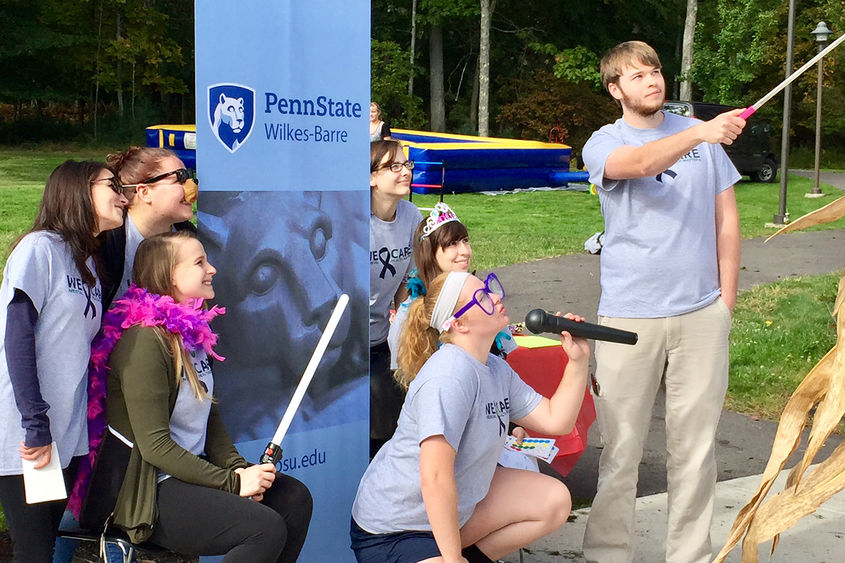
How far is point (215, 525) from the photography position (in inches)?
106

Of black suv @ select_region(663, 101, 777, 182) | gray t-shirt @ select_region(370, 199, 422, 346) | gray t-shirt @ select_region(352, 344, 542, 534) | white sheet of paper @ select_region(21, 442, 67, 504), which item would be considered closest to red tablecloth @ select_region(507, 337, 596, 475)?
gray t-shirt @ select_region(370, 199, 422, 346)

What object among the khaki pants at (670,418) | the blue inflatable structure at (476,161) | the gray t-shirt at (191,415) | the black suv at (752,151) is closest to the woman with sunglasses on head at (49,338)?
the gray t-shirt at (191,415)

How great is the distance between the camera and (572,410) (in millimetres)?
→ 3141

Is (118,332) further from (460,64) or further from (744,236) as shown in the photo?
(460,64)

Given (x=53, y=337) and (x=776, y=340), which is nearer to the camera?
(x=53, y=337)

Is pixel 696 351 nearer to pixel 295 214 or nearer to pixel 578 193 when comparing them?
pixel 295 214

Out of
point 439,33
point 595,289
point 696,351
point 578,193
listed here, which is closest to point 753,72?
point 439,33

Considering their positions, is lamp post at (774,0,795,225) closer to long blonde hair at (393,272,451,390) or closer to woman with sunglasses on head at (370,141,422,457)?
woman with sunglasses on head at (370,141,422,457)

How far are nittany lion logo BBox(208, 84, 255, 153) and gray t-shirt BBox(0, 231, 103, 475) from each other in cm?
55

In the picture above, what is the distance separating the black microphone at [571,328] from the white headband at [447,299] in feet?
0.79

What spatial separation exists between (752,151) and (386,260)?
20.6 meters

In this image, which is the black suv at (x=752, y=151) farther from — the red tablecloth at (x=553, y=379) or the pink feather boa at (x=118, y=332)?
the pink feather boa at (x=118, y=332)

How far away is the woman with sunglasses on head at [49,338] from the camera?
8.32 feet

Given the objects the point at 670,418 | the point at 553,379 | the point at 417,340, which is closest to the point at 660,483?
the point at 553,379
